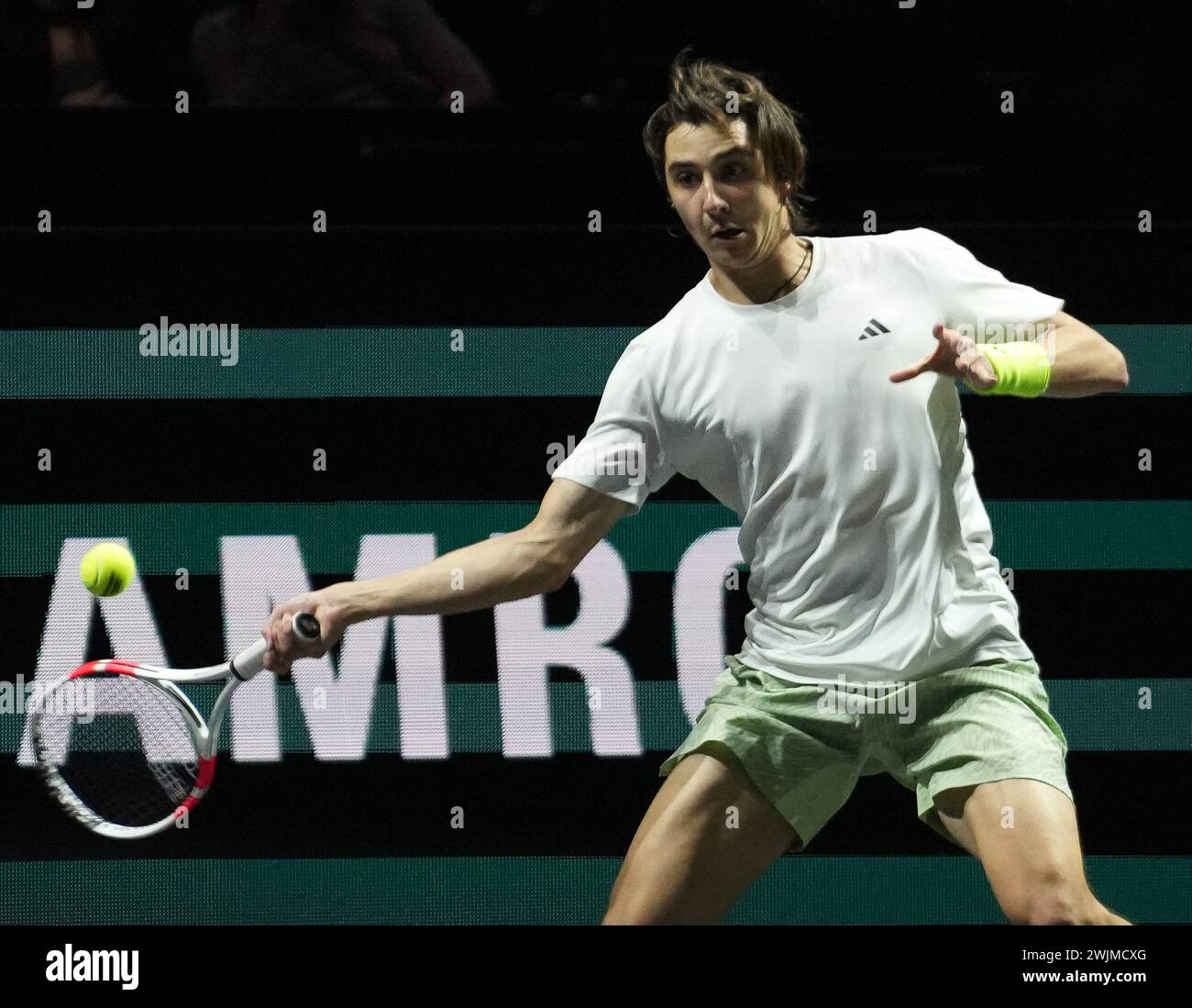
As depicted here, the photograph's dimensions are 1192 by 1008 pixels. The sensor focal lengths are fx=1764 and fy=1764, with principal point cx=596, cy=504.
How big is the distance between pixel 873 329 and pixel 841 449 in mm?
222

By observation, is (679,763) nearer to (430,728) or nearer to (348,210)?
(430,728)

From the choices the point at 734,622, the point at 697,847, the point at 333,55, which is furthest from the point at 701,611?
the point at 333,55

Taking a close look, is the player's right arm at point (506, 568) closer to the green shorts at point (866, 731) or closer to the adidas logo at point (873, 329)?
the green shorts at point (866, 731)

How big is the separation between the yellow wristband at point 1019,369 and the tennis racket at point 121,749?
4.68 ft

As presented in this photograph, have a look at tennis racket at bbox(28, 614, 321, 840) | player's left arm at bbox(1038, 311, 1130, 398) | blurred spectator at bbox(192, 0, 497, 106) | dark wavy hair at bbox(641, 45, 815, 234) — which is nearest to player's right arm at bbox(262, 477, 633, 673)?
tennis racket at bbox(28, 614, 321, 840)

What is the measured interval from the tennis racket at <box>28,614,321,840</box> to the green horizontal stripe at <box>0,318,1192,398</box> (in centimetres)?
59

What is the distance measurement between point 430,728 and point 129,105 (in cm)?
141

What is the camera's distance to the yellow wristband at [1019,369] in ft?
9.41

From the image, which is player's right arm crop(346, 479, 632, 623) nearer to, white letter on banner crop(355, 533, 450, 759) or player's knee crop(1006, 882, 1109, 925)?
white letter on banner crop(355, 533, 450, 759)

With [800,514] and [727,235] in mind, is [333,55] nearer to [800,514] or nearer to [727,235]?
[727,235]

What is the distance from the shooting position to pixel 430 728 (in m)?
3.65

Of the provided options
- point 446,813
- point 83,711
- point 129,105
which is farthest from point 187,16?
point 446,813

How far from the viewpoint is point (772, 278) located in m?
3.13

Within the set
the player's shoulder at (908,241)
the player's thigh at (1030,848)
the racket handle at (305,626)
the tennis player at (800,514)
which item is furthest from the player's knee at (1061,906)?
the racket handle at (305,626)
